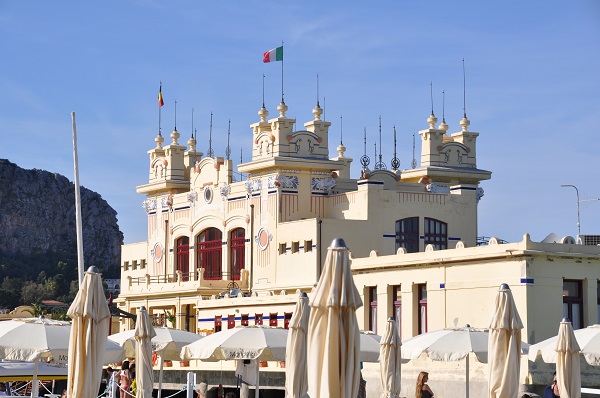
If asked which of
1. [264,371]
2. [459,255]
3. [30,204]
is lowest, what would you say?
[264,371]

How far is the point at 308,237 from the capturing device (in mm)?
50844

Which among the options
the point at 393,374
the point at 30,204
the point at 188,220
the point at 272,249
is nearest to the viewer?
the point at 393,374

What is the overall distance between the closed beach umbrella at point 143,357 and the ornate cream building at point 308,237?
11.8 m

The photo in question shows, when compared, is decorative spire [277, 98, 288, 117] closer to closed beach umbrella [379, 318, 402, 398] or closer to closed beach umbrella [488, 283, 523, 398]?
closed beach umbrella [379, 318, 402, 398]

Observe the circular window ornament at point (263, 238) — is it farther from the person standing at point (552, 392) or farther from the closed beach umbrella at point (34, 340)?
the person standing at point (552, 392)

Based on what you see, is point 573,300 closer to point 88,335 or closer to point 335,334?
point 88,335

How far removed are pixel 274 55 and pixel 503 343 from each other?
35.9 metres

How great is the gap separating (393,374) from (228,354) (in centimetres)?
373

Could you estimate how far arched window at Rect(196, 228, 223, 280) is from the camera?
189ft

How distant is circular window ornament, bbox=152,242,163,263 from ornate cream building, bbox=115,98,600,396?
15 cm

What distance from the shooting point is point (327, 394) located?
16.5 meters

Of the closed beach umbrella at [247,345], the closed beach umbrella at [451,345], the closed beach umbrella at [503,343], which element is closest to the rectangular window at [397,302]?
the closed beach umbrella at [247,345]

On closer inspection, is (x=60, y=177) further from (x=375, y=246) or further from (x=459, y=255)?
(x=459, y=255)

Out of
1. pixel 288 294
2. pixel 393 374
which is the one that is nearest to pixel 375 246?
pixel 288 294
